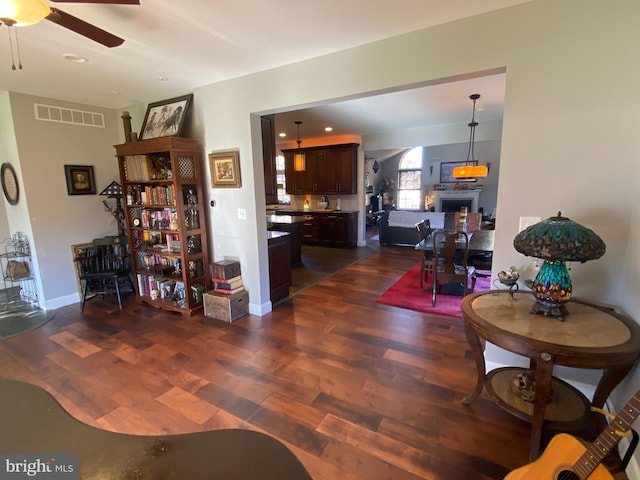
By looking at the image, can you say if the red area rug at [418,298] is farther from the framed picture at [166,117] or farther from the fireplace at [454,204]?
the fireplace at [454,204]

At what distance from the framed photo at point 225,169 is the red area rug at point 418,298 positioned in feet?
7.54

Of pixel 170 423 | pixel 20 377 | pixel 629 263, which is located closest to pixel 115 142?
pixel 20 377

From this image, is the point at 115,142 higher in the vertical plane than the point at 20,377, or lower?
higher

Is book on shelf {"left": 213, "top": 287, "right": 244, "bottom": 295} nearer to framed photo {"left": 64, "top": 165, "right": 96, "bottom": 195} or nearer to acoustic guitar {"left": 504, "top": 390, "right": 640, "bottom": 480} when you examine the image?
framed photo {"left": 64, "top": 165, "right": 96, "bottom": 195}

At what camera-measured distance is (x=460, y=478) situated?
1548 mm

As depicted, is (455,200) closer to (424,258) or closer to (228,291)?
(424,258)

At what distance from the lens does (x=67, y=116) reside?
3914mm

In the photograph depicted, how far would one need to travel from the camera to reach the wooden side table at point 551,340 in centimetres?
141

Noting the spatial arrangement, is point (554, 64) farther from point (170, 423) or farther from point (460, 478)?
point (170, 423)

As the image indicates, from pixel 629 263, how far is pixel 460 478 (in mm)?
1539

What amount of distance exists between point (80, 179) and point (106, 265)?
3.93ft

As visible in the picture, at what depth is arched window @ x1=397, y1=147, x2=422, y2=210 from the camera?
12.0m

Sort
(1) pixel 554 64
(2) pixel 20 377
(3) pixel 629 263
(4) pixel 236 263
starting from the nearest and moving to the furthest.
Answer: (3) pixel 629 263, (1) pixel 554 64, (2) pixel 20 377, (4) pixel 236 263

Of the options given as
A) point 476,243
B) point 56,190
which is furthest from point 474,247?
point 56,190
